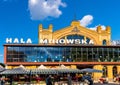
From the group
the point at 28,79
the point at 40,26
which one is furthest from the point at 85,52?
the point at 28,79

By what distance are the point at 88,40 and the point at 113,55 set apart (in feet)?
24.2

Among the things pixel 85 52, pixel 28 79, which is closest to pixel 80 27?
pixel 85 52

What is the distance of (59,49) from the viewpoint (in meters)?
61.9

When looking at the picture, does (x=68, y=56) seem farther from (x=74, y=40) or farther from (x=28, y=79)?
(x=28, y=79)

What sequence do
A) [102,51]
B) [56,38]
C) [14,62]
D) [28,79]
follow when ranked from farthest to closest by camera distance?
[56,38] → [102,51] → [14,62] → [28,79]

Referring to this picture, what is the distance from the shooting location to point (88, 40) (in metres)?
68.6

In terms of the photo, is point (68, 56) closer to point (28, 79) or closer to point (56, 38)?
point (56, 38)

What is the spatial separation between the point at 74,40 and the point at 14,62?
13250 millimetres

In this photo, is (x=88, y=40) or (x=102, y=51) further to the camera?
(x=88, y=40)

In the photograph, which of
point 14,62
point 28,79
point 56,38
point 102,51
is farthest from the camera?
point 56,38

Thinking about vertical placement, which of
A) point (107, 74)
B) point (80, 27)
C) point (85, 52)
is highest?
point (80, 27)

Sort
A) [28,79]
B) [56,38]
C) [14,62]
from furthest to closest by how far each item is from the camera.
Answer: [56,38]
[14,62]
[28,79]

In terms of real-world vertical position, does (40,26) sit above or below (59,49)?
above

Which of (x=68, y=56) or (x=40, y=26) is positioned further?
(x=40, y=26)
